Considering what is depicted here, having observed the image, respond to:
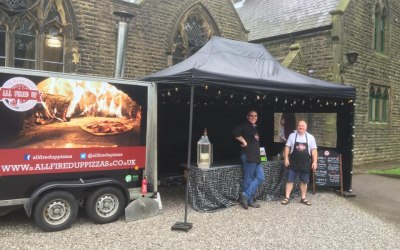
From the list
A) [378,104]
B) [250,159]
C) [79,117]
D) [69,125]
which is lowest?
[250,159]

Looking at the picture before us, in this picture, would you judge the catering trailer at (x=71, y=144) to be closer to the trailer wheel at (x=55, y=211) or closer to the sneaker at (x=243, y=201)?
the trailer wheel at (x=55, y=211)

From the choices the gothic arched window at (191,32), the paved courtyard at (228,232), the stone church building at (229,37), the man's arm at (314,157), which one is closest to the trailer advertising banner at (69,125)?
the paved courtyard at (228,232)

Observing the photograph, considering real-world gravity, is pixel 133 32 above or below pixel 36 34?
above

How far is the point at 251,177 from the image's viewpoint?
732 centimetres

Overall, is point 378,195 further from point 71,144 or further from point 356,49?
point 356,49

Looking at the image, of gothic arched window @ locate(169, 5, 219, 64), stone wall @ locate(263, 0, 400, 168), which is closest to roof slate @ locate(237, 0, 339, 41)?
stone wall @ locate(263, 0, 400, 168)

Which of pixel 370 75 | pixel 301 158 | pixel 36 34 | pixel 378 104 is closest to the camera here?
pixel 301 158

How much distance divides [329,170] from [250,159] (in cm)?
242

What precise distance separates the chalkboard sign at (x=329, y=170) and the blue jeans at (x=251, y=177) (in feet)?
6.28

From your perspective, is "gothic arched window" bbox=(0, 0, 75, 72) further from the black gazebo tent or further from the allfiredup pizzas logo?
the allfiredup pizzas logo

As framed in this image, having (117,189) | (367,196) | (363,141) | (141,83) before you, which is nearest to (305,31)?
(363,141)

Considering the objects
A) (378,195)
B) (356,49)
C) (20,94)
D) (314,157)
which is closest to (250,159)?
(314,157)

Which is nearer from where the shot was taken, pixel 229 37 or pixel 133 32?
pixel 133 32

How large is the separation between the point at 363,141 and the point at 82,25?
1101 centimetres
